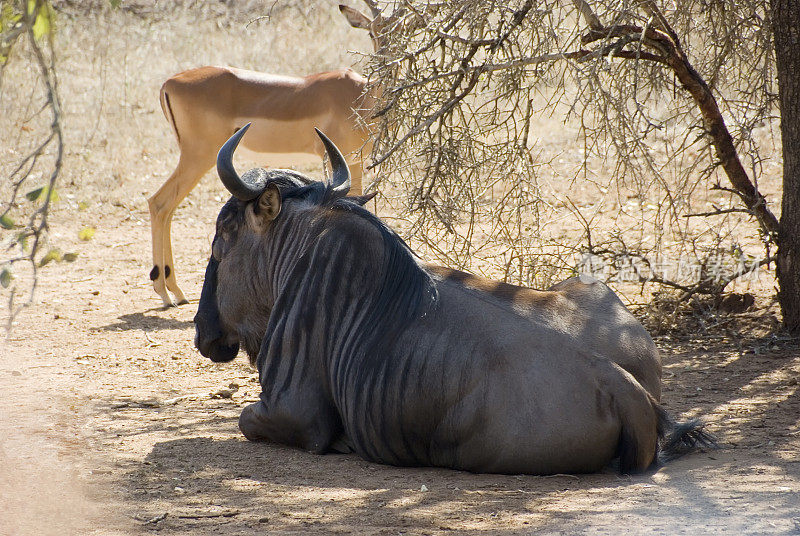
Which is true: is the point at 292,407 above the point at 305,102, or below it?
below

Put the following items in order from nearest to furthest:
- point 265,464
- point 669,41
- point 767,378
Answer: point 265,464 < point 767,378 < point 669,41

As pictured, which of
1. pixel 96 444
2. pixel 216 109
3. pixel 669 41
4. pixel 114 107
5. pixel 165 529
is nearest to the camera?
pixel 165 529

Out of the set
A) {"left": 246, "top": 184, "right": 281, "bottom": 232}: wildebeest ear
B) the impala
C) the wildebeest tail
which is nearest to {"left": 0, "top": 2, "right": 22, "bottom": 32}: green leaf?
{"left": 246, "top": 184, "right": 281, "bottom": 232}: wildebeest ear

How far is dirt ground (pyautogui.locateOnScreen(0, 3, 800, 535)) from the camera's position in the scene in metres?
3.38

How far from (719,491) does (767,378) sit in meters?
2.05

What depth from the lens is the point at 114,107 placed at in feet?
45.5

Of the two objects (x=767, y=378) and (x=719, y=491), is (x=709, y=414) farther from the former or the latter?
(x=719, y=491)

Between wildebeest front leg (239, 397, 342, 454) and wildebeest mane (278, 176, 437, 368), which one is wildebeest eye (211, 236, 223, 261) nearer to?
wildebeest mane (278, 176, 437, 368)

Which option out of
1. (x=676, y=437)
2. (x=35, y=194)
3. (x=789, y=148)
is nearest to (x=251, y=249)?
(x=676, y=437)

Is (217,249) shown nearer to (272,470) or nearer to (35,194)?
(272,470)

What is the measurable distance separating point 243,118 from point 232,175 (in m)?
4.27

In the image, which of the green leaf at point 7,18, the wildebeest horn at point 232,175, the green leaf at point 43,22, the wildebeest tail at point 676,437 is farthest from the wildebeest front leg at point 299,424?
Result: the green leaf at point 43,22

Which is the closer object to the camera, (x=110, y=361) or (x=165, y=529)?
(x=165, y=529)

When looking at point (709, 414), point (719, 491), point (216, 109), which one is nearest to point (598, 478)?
point (719, 491)
